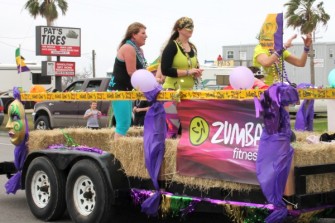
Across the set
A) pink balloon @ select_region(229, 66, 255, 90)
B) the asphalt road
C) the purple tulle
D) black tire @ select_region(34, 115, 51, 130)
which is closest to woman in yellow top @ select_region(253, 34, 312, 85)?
pink balloon @ select_region(229, 66, 255, 90)

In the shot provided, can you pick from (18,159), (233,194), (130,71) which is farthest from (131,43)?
(233,194)

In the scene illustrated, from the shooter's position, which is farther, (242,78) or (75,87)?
(75,87)

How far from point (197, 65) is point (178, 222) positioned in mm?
1804

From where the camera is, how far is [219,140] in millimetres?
5062

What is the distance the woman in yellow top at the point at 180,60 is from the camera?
248 inches

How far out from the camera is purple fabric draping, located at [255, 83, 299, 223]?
4496 mm

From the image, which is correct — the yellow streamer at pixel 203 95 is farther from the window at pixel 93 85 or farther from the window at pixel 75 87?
the window at pixel 75 87

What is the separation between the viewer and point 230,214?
4.95 m

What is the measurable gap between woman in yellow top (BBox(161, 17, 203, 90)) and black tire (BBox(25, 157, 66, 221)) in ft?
5.26

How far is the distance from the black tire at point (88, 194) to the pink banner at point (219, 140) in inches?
37.2

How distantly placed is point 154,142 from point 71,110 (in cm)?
1239

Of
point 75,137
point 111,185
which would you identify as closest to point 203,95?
point 111,185

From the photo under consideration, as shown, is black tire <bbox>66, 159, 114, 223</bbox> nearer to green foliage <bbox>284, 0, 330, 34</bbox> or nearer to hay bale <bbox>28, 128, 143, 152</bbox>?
hay bale <bbox>28, 128, 143, 152</bbox>

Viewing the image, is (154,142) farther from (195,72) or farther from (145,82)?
(195,72)
